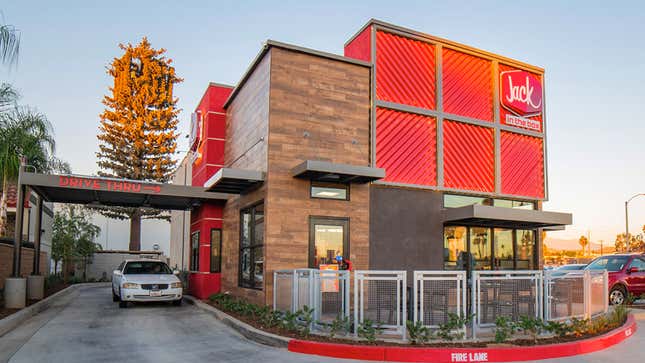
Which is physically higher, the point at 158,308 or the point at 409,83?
the point at 409,83

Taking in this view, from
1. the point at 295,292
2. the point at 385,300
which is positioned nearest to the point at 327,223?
the point at 295,292

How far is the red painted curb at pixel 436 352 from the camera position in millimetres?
9367

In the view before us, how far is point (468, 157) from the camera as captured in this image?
18.8m

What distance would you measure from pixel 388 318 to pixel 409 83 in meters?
9.47

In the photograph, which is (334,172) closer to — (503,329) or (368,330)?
(368,330)

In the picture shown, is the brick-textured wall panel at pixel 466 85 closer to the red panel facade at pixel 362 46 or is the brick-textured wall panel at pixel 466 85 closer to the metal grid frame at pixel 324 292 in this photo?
the red panel facade at pixel 362 46

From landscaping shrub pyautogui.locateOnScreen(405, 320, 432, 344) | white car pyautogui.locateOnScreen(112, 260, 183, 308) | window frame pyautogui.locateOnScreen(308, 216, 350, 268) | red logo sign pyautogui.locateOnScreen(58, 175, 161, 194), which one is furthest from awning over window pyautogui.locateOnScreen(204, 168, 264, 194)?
landscaping shrub pyautogui.locateOnScreen(405, 320, 432, 344)

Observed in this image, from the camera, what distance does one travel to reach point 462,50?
19.1 meters

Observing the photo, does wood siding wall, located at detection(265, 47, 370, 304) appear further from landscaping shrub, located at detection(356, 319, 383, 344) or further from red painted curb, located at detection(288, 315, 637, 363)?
red painted curb, located at detection(288, 315, 637, 363)

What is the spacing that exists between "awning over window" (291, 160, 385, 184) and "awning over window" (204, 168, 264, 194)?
3.45ft

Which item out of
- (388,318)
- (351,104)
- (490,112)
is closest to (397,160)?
(351,104)

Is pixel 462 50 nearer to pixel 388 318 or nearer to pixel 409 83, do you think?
pixel 409 83

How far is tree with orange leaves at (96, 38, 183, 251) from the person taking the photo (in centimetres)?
4291

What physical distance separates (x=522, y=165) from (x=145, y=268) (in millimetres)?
13573
